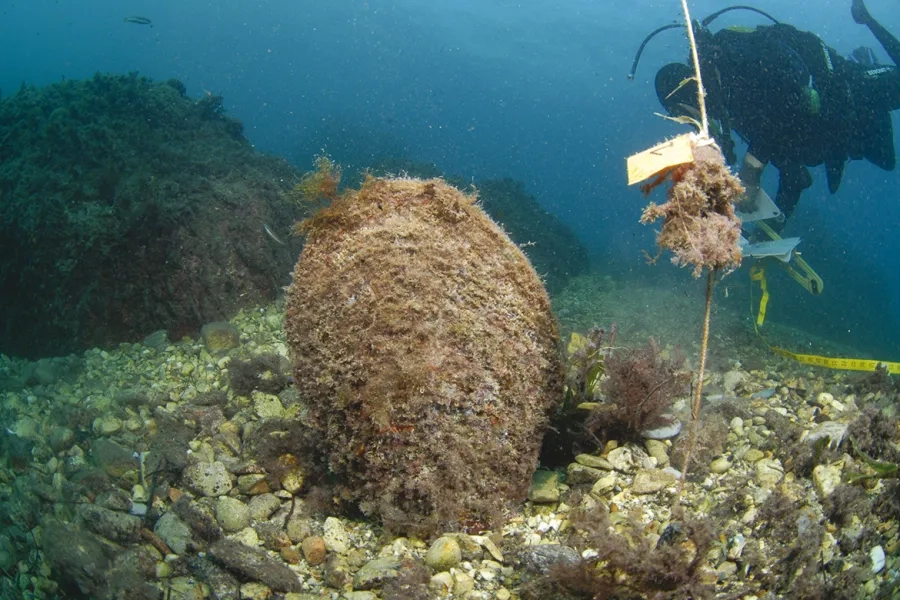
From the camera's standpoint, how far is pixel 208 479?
134 inches

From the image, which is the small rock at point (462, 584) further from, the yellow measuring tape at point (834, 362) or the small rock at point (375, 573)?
the yellow measuring tape at point (834, 362)

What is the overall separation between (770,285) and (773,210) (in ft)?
44.5

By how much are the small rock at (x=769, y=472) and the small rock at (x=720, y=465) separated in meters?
0.17

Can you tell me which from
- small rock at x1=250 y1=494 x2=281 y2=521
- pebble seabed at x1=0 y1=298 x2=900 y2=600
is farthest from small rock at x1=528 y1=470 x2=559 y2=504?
small rock at x1=250 y1=494 x2=281 y2=521

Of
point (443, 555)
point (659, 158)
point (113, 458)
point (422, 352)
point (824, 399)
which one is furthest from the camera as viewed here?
point (824, 399)

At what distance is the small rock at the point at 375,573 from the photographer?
2496 millimetres

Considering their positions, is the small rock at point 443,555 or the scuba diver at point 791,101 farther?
the scuba diver at point 791,101

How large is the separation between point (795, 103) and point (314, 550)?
10.6 metres

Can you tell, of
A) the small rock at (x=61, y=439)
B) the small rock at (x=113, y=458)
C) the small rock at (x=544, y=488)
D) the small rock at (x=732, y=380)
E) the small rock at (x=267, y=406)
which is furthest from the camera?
the small rock at (x=732, y=380)

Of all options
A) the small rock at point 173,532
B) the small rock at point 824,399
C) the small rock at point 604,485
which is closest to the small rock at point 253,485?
the small rock at point 173,532

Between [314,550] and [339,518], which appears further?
[339,518]

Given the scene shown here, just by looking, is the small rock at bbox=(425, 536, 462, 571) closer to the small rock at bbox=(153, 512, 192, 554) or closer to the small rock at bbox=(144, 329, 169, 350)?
the small rock at bbox=(153, 512, 192, 554)

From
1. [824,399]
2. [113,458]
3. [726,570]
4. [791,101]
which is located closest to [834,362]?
[824,399]

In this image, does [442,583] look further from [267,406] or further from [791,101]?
[791,101]
